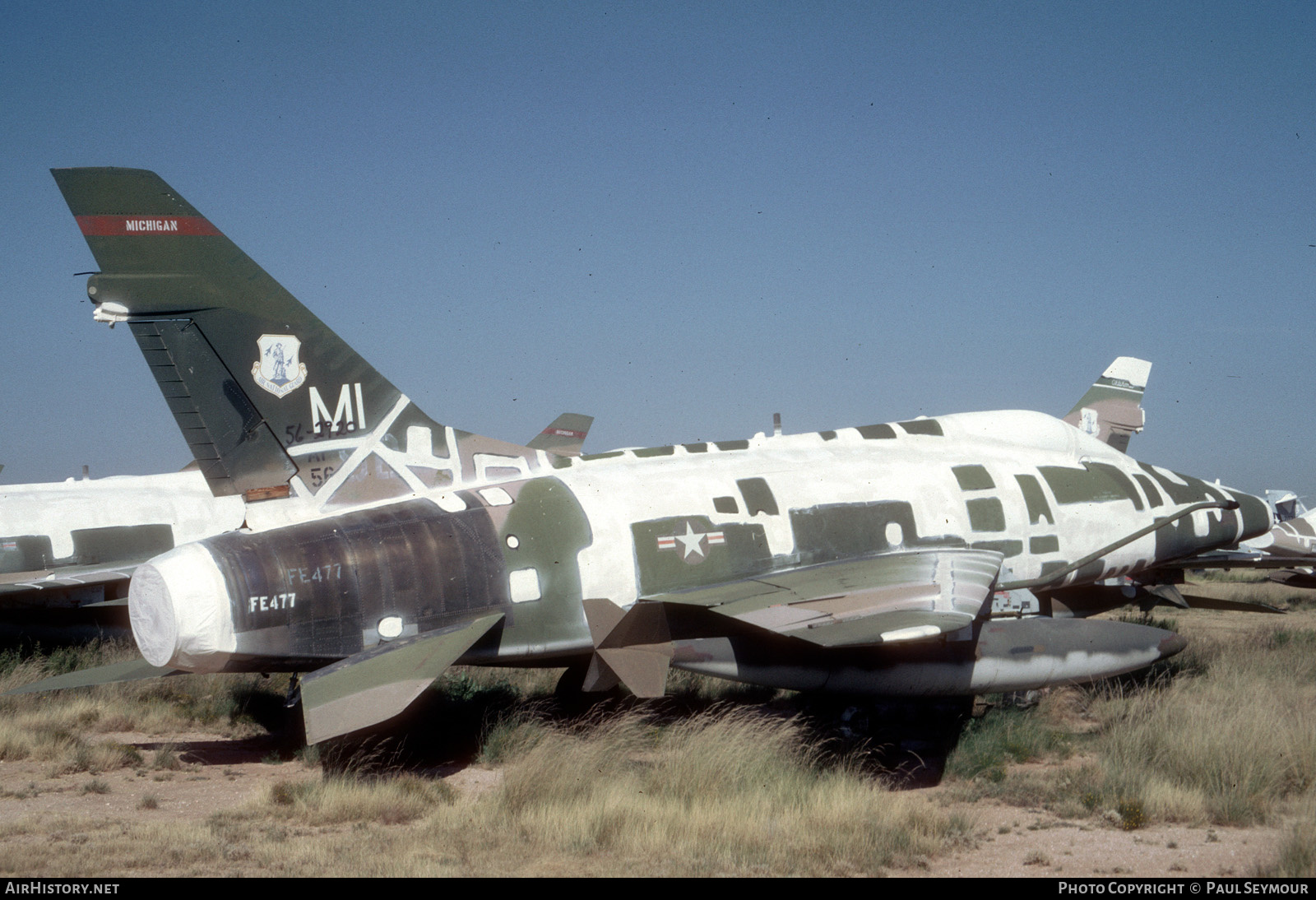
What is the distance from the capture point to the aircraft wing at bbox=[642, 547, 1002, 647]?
8.74 metres

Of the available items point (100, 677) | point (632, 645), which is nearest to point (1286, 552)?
point (632, 645)

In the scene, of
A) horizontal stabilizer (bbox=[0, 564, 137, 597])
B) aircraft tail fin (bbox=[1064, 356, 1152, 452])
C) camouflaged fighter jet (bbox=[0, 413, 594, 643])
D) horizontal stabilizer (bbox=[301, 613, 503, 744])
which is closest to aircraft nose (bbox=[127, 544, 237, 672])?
horizontal stabilizer (bbox=[301, 613, 503, 744])

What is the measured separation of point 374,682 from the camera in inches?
332

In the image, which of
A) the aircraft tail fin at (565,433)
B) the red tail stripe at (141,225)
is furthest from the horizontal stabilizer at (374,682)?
the aircraft tail fin at (565,433)

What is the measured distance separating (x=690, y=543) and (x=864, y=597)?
196cm

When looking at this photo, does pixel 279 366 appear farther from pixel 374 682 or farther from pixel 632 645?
pixel 632 645

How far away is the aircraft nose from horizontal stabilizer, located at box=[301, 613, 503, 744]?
2.64 feet

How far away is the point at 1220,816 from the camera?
774 centimetres

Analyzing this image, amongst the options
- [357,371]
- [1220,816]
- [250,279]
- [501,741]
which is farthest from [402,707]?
[1220,816]

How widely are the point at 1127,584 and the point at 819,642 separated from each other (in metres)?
7.71

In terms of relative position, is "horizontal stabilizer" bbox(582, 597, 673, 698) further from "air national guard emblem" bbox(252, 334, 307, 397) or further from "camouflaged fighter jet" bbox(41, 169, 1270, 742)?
"air national guard emblem" bbox(252, 334, 307, 397)

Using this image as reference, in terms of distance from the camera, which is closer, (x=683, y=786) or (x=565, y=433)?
(x=683, y=786)

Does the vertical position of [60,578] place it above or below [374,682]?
above

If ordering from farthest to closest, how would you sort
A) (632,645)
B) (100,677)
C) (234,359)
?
(100,677) < (234,359) < (632,645)
